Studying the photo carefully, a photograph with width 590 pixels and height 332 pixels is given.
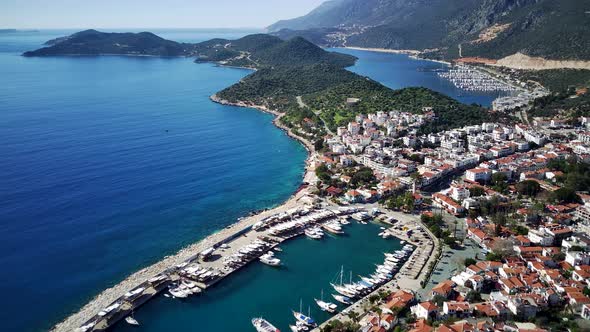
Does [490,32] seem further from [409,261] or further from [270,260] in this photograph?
[270,260]

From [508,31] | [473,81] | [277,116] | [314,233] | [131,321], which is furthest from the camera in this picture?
[508,31]

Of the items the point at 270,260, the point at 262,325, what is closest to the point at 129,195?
the point at 270,260

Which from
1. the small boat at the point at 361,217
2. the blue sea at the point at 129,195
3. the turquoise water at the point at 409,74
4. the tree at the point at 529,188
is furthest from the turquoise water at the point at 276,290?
the turquoise water at the point at 409,74

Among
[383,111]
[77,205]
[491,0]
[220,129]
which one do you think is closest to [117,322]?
[77,205]

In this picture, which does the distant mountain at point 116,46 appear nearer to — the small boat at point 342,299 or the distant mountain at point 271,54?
the distant mountain at point 271,54

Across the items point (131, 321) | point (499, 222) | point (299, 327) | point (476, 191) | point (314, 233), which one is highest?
point (476, 191)

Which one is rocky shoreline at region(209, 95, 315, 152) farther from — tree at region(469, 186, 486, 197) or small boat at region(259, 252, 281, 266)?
small boat at region(259, 252, 281, 266)

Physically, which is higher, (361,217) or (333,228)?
(361,217)
